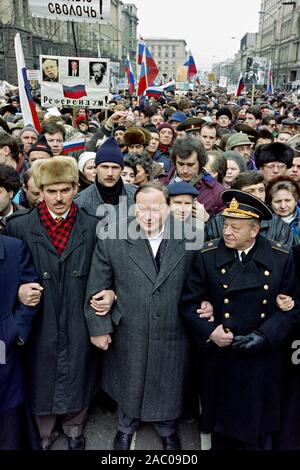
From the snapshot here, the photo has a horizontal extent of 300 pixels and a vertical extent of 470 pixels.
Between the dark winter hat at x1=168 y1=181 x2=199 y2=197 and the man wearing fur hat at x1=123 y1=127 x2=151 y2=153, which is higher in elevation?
the man wearing fur hat at x1=123 y1=127 x2=151 y2=153

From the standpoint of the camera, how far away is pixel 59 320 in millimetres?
2861

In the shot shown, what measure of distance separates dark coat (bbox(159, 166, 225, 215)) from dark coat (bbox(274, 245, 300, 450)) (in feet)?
3.64

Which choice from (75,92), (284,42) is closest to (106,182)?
(75,92)

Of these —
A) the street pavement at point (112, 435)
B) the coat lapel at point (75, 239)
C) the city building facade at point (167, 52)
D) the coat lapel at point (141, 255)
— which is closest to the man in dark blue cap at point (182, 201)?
the coat lapel at point (141, 255)

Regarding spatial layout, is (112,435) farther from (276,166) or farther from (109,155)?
(276,166)

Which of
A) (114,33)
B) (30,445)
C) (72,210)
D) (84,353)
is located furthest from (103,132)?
(114,33)

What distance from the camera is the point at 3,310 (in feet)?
8.69

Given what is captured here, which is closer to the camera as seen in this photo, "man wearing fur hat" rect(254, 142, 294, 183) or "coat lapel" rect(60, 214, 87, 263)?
"coat lapel" rect(60, 214, 87, 263)

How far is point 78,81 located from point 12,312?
479 centimetres

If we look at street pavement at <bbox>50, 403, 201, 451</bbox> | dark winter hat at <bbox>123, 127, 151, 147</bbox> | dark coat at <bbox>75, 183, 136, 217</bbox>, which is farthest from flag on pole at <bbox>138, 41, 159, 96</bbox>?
street pavement at <bbox>50, 403, 201, 451</bbox>

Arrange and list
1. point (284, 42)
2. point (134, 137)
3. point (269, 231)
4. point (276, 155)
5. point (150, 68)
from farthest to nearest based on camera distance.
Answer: point (284, 42) < point (150, 68) < point (134, 137) < point (276, 155) < point (269, 231)

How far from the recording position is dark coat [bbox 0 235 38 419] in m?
2.64

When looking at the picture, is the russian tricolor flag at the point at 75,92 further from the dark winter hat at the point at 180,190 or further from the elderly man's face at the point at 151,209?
the elderly man's face at the point at 151,209

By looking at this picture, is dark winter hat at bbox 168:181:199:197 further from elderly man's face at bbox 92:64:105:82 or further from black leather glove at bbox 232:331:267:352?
elderly man's face at bbox 92:64:105:82
